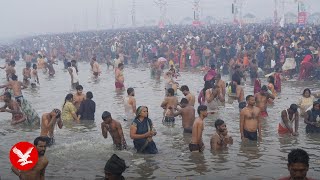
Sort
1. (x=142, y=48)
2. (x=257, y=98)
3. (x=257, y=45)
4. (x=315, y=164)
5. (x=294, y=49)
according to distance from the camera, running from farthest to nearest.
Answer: (x=142, y=48), (x=257, y=45), (x=294, y=49), (x=257, y=98), (x=315, y=164)

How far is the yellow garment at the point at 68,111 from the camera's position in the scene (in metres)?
12.2

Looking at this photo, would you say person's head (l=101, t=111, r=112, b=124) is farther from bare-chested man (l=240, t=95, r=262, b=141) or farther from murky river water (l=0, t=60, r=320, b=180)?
bare-chested man (l=240, t=95, r=262, b=141)

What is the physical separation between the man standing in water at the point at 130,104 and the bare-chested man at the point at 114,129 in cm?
275

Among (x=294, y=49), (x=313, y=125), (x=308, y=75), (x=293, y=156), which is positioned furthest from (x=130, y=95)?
(x=294, y=49)

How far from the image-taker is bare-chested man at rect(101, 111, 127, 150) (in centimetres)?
921

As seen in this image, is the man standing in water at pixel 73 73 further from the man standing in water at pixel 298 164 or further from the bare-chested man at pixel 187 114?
the man standing in water at pixel 298 164

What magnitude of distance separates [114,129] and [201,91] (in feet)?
16.1

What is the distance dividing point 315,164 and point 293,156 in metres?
4.24

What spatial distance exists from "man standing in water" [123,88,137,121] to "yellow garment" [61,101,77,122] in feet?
4.41

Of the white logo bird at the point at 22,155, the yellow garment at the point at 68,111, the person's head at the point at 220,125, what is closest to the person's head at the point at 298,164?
the white logo bird at the point at 22,155

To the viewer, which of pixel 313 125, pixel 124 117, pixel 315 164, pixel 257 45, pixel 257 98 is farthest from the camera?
pixel 257 45

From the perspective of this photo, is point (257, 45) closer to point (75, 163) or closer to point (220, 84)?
point (220, 84)

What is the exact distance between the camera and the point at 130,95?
12.3 meters

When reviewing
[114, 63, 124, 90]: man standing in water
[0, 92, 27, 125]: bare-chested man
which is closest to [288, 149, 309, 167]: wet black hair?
[0, 92, 27, 125]: bare-chested man
